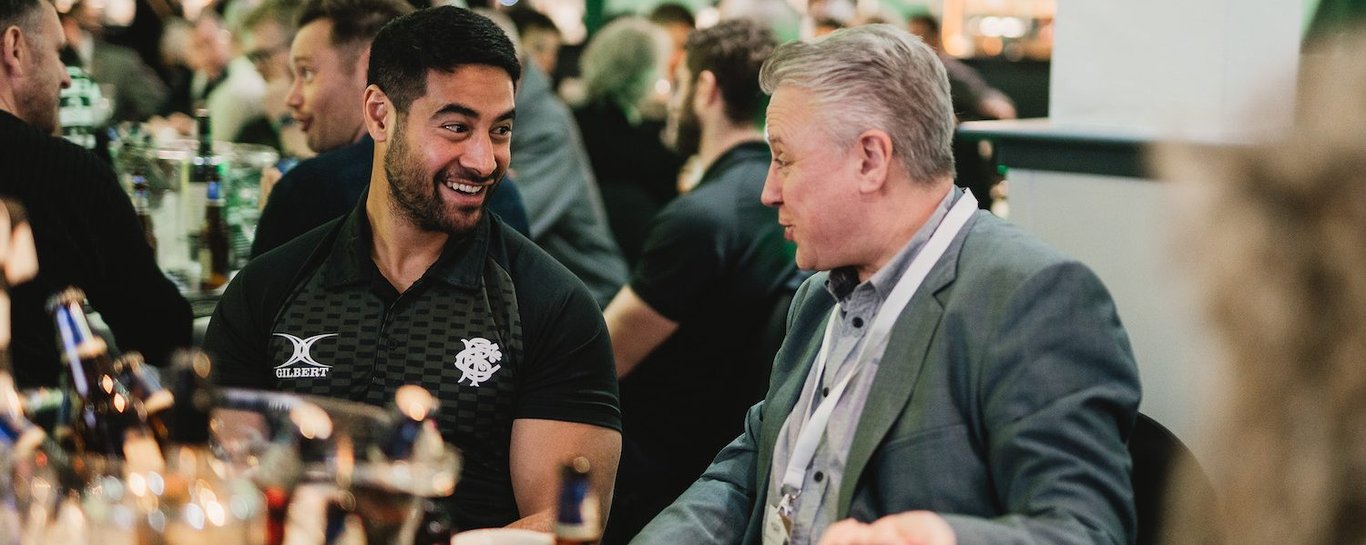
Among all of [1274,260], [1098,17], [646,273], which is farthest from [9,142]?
[1274,260]

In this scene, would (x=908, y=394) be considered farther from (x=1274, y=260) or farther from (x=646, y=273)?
(x=646, y=273)

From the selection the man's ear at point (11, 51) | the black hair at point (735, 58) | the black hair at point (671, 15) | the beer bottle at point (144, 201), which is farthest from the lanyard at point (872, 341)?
the black hair at point (671, 15)

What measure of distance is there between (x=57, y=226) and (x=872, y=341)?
1.75m

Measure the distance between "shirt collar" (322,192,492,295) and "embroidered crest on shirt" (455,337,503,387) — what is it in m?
0.10

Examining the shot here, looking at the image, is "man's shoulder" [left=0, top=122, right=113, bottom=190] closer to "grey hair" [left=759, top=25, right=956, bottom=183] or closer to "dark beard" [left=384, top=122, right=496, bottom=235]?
"dark beard" [left=384, top=122, right=496, bottom=235]

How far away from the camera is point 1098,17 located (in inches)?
110

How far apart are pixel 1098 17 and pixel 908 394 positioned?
1.48 meters

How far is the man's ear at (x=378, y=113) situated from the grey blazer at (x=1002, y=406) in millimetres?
888

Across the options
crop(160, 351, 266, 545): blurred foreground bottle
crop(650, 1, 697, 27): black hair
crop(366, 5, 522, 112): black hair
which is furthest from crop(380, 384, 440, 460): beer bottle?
crop(650, 1, 697, 27): black hair

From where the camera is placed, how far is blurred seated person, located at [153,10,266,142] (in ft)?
18.7

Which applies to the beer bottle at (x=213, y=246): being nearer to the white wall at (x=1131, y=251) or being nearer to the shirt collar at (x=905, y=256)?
the white wall at (x=1131, y=251)

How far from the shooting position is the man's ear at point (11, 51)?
2730 mm

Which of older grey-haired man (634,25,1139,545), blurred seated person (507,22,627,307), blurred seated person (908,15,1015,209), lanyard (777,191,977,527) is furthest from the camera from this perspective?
blurred seated person (908,15,1015,209)

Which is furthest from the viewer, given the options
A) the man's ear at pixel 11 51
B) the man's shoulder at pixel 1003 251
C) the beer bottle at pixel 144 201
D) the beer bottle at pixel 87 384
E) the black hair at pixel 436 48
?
the beer bottle at pixel 144 201
